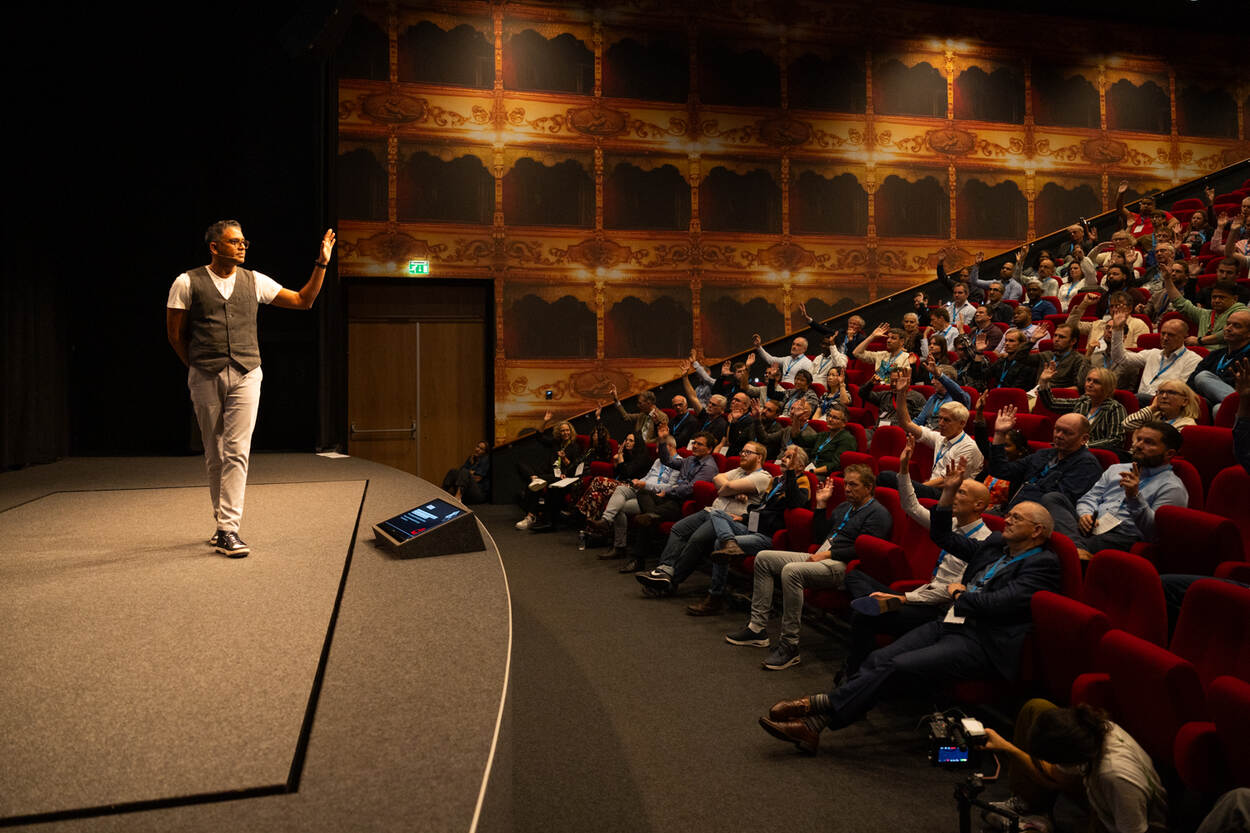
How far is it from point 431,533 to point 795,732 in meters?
1.18

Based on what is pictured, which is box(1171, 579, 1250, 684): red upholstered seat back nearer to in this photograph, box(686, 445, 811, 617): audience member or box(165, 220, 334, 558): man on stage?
box(686, 445, 811, 617): audience member

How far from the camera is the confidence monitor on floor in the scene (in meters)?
2.56

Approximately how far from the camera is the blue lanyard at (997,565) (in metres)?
2.43

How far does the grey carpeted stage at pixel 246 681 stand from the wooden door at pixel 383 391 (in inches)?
183

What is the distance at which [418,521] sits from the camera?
2672 millimetres

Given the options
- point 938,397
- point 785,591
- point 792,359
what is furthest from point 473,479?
point 785,591

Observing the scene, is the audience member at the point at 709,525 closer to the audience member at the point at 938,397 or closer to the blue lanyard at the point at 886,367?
the audience member at the point at 938,397

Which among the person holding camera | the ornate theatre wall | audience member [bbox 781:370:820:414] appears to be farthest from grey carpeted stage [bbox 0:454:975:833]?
the ornate theatre wall

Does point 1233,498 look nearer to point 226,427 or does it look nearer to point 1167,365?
point 1167,365

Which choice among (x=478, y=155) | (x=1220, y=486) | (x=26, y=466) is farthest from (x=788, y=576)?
(x=478, y=155)

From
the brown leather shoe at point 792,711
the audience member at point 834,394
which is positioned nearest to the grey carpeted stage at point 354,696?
the brown leather shoe at point 792,711

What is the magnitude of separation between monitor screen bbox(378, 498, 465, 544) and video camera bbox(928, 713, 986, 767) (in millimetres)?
1466

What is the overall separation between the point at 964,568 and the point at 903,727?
1.75ft

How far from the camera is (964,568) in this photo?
9.21 feet
